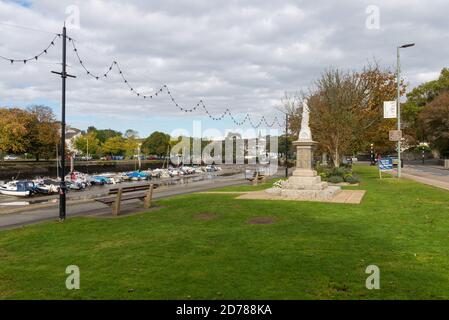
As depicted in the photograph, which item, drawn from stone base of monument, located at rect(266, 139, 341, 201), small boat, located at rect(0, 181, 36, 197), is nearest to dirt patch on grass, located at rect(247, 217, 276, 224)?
stone base of monument, located at rect(266, 139, 341, 201)

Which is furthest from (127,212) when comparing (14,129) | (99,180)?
(14,129)

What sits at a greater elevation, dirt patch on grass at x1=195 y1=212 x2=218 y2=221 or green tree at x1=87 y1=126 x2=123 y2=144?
green tree at x1=87 y1=126 x2=123 y2=144

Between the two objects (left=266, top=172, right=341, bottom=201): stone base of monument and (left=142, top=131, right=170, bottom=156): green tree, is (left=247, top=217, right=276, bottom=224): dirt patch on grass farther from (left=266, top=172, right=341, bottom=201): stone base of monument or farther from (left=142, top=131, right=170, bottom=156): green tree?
(left=142, top=131, right=170, bottom=156): green tree

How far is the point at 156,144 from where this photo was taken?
14212 cm

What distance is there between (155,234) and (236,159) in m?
153

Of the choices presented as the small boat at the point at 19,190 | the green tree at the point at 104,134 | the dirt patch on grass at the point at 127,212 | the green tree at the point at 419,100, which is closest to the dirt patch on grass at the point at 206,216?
the dirt patch on grass at the point at 127,212

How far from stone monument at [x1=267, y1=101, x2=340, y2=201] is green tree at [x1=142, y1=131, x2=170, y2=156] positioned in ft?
407

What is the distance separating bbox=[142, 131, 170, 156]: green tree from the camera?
466ft

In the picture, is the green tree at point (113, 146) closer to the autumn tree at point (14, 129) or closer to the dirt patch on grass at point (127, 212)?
the autumn tree at point (14, 129)

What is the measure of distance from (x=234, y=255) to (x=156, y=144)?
13708cm

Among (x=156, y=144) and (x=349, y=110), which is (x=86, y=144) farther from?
(x=349, y=110)

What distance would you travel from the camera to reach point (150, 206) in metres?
15.7

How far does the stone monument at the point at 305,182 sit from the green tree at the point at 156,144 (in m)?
124
